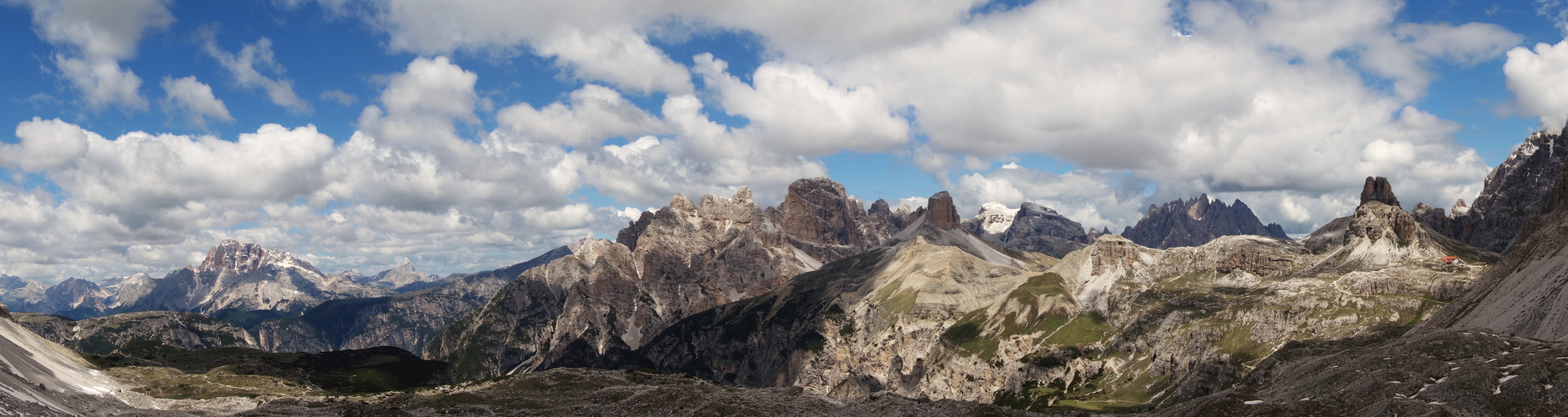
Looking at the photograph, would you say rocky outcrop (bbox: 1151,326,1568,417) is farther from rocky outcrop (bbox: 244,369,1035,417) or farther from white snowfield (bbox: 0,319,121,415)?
white snowfield (bbox: 0,319,121,415)

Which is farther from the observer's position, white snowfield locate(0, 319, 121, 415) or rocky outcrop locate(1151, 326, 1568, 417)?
white snowfield locate(0, 319, 121, 415)

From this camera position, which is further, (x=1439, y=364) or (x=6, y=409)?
(x=1439, y=364)

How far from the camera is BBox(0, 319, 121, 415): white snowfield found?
328 feet

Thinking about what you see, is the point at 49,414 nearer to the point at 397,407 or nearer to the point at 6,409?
the point at 6,409

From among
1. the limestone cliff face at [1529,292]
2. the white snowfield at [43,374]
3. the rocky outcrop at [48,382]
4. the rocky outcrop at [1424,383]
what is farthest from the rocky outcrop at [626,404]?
the limestone cliff face at [1529,292]

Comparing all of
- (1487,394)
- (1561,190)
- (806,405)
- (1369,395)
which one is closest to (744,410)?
(806,405)

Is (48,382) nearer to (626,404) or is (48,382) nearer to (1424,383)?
(626,404)

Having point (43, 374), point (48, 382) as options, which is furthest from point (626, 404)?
point (43, 374)

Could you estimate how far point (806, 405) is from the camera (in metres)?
121

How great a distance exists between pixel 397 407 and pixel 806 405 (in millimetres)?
59743

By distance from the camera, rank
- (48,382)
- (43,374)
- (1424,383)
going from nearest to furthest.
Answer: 1. (1424,383)
2. (48,382)
3. (43,374)

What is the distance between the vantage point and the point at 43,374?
399 ft

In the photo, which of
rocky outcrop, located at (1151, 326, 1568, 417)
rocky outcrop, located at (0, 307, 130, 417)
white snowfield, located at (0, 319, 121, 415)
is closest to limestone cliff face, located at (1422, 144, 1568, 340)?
rocky outcrop, located at (1151, 326, 1568, 417)

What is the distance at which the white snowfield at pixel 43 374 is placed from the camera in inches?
3936
